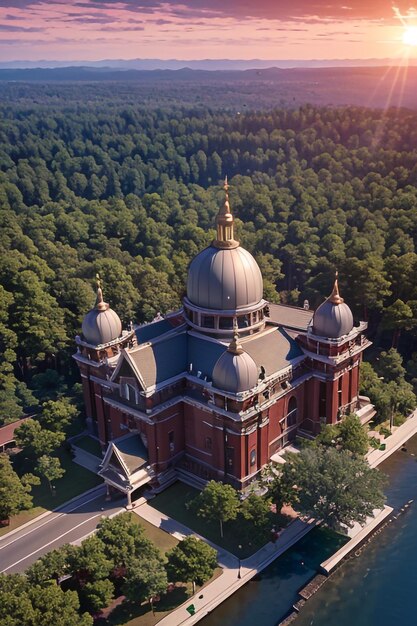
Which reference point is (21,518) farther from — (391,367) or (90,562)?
(391,367)

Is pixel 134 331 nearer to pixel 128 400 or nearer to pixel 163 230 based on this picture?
pixel 128 400

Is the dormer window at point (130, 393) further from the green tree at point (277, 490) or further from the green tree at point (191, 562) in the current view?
the green tree at point (191, 562)

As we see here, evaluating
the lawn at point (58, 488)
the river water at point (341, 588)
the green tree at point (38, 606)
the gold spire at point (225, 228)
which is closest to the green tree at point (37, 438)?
the lawn at point (58, 488)

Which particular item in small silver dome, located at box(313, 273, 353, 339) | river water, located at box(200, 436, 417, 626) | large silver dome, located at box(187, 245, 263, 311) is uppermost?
large silver dome, located at box(187, 245, 263, 311)

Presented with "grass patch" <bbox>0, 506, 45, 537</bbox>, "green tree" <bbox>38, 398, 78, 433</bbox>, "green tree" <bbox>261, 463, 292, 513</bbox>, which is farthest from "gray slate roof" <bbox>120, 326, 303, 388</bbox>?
"grass patch" <bbox>0, 506, 45, 537</bbox>

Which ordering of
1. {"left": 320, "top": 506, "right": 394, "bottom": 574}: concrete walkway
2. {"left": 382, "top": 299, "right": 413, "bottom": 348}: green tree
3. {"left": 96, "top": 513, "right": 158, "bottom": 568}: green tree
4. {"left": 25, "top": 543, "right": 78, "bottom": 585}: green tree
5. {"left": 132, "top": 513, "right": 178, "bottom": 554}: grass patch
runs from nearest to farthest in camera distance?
{"left": 25, "top": 543, "right": 78, "bottom": 585}: green tree, {"left": 96, "top": 513, "right": 158, "bottom": 568}: green tree, {"left": 320, "top": 506, "right": 394, "bottom": 574}: concrete walkway, {"left": 132, "top": 513, "right": 178, "bottom": 554}: grass patch, {"left": 382, "top": 299, "right": 413, "bottom": 348}: green tree

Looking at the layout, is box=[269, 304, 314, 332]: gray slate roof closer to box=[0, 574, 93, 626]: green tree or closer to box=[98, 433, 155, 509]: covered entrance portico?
box=[98, 433, 155, 509]: covered entrance portico

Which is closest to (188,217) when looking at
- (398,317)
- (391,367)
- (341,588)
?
(398,317)
